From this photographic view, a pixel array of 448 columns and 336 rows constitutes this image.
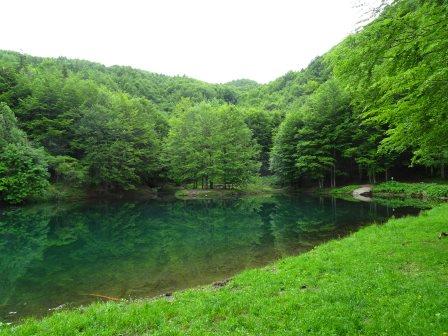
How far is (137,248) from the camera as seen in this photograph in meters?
21.2

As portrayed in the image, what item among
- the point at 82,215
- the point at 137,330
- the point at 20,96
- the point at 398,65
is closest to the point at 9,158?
the point at 82,215

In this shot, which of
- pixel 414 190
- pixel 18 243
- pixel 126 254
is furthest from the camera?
pixel 414 190

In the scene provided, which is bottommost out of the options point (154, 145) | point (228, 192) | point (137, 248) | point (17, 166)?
point (137, 248)

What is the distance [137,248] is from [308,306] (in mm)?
14561

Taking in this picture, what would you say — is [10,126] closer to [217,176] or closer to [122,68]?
[217,176]

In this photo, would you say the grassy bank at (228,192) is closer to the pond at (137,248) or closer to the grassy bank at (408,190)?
the grassy bank at (408,190)

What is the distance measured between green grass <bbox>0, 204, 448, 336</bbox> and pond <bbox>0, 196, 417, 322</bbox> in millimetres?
3163

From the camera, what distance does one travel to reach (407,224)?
18344 millimetres

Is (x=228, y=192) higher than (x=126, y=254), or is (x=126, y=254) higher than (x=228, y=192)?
(x=228, y=192)

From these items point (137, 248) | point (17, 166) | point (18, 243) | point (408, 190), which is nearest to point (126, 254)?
point (137, 248)

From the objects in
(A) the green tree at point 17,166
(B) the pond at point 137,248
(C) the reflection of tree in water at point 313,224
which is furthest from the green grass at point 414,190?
(A) the green tree at point 17,166

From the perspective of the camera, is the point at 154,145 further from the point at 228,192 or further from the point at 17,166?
the point at 17,166

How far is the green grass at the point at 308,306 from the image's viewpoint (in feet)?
24.3

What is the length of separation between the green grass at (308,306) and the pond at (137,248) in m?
3.16
